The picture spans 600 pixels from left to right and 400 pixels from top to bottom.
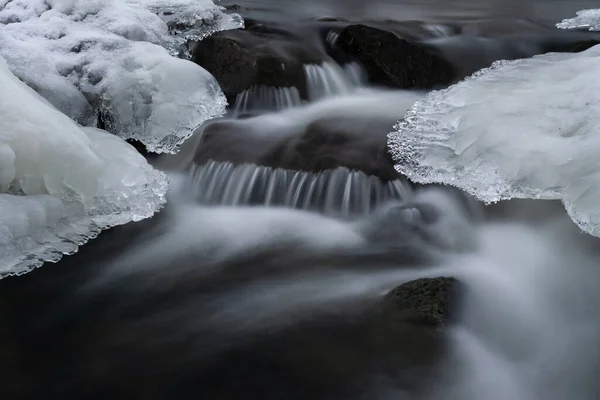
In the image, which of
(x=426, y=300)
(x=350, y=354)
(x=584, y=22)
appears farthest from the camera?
→ (x=584, y=22)

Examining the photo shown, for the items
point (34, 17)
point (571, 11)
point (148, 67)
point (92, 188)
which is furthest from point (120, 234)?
point (571, 11)

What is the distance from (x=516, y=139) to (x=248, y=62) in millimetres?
2644

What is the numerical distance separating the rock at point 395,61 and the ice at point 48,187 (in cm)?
290

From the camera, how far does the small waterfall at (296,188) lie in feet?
14.4

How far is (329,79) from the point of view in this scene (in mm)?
6066

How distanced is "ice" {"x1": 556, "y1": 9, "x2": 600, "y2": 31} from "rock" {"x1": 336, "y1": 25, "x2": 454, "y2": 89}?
1962 mm

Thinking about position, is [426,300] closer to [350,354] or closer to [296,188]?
[350,354]

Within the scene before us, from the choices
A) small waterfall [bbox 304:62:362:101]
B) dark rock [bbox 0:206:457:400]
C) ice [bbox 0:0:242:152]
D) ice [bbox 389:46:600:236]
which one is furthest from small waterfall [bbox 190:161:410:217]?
small waterfall [bbox 304:62:362:101]

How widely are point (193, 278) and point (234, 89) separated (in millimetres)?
2478

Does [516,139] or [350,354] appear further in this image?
[516,139]

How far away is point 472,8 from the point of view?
840cm

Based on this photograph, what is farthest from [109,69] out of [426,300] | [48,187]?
[426,300]

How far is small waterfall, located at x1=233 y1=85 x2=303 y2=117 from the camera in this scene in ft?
18.6

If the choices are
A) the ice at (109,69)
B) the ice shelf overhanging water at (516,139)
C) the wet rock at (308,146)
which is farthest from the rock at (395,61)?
the ice at (109,69)
